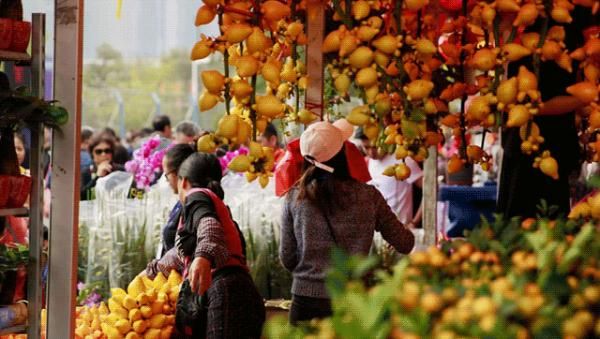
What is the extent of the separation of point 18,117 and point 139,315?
140 centimetres

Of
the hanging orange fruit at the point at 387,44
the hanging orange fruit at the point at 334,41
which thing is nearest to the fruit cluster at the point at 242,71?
the hanging orange fruit at the point at 334,41

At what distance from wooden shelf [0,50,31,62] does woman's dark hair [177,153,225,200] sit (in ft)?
3.90

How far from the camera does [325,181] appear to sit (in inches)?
146

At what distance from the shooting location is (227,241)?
414 cm

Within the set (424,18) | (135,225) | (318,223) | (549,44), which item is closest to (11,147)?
(318,223)

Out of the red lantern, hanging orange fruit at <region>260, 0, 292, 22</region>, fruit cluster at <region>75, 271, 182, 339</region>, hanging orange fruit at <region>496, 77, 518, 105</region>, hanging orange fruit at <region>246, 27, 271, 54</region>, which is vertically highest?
the red lantern

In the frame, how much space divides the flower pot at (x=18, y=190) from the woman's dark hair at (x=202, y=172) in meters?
1.18

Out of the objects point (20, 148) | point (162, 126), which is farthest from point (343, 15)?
point (162, 126)

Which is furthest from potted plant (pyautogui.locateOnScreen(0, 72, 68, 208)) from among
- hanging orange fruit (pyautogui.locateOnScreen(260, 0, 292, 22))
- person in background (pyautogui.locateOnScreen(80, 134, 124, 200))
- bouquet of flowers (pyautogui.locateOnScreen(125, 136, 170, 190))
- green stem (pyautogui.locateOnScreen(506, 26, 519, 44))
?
person in background (pyautogui.locateOnScreen(80, 134, 124, 200))

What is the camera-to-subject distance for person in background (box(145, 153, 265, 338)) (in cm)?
402

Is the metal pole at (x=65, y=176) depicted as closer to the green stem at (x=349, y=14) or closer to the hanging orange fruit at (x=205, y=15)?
the hanging orange fruit at (x=205, y=15)

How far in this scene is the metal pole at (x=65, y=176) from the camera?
321 centimetres

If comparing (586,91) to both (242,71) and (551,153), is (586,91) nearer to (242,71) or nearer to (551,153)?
(551,153)

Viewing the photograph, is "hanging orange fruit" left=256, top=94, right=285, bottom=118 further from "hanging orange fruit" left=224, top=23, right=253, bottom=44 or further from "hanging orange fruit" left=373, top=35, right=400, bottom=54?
"hanging orange fruit" left=373, top=35, right=400, bottom=54
